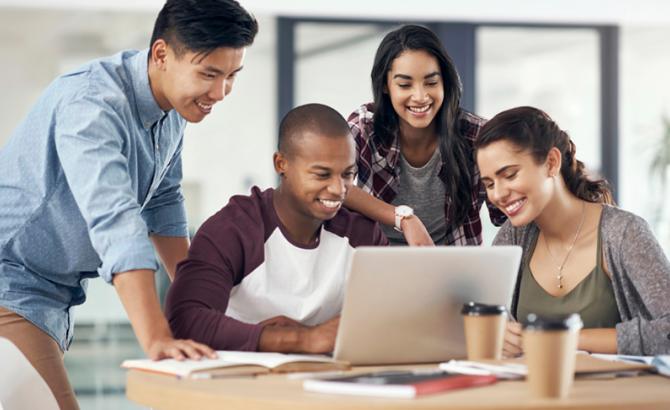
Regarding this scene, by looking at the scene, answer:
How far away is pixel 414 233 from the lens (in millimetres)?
2410

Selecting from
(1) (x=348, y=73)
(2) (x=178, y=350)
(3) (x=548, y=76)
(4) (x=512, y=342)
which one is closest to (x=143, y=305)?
(2) (x=178, y=350)

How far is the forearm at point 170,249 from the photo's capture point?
2.61m

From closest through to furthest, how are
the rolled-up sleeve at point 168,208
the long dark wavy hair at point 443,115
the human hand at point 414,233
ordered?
the human hand at point 414,233, the rolled-up sleeve at point 168,208, the long dark wavy hair at point 443,115

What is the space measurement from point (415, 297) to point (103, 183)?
61cm

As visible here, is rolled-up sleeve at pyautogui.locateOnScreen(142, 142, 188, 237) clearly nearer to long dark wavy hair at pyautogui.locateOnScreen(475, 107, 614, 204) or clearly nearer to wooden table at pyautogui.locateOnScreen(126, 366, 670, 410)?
long dark wavy hair at pyautogui.locateOnScreen(475, 107, 614, 204)

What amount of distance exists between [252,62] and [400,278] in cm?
379

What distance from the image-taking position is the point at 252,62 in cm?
538

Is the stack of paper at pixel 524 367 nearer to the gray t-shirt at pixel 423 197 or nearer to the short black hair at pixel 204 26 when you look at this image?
the short black hair at pixel 204 26

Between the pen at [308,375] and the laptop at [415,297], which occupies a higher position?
the laptop at [415,297]

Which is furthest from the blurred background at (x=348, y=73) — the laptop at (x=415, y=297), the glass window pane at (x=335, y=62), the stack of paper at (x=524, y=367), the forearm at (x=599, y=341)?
the stack of paper at (x=524, y=367)

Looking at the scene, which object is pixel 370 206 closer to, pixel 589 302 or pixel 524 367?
pixel 589 302

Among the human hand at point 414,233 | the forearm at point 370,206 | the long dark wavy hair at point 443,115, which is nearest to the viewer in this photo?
the human hand at point 414,233

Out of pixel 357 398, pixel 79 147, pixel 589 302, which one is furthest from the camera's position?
pixel 589 302

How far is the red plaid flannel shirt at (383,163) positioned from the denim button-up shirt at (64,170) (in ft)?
1.96
